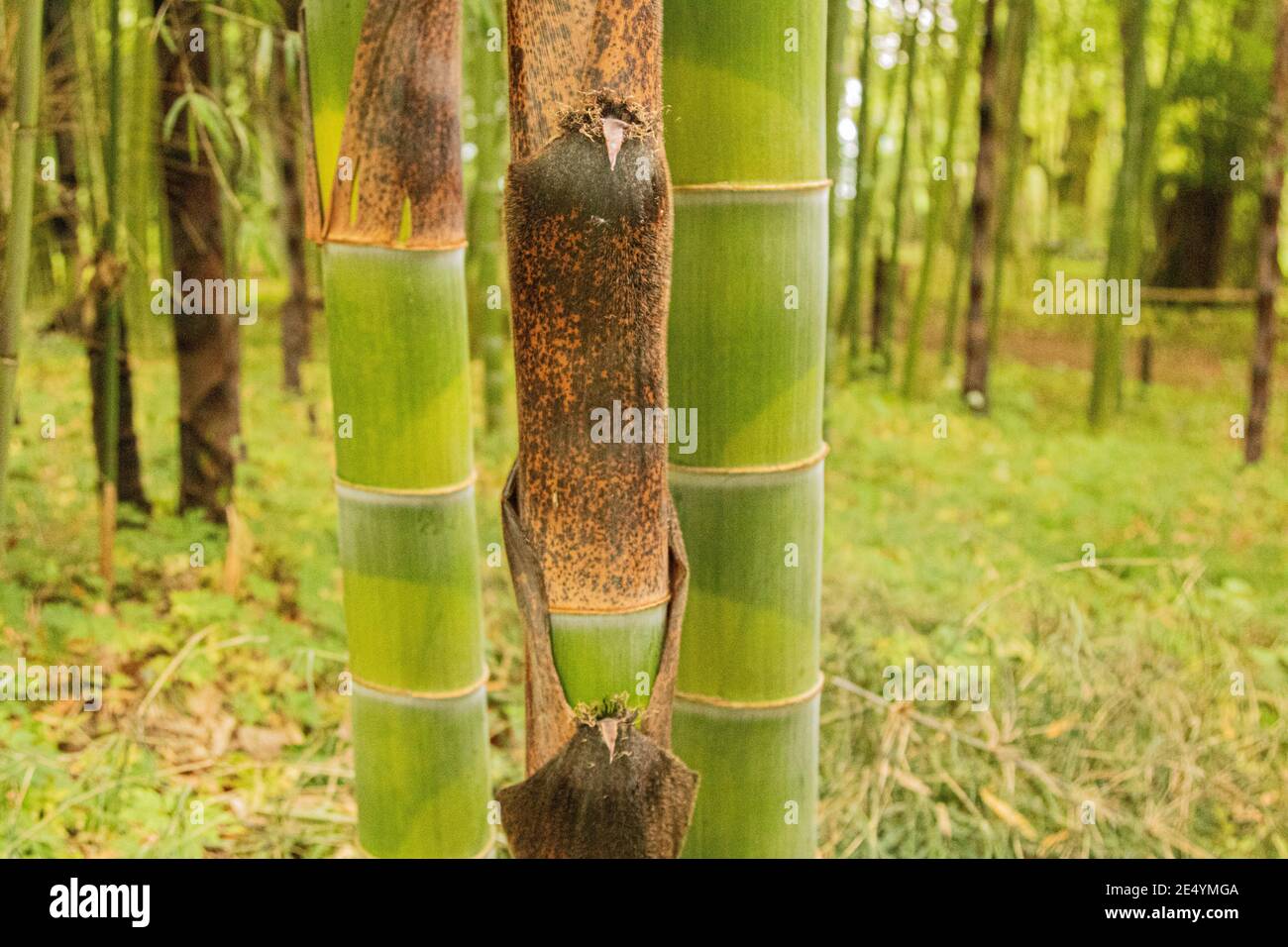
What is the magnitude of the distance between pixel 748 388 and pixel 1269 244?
4.04 m

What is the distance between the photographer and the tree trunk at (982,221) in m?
4.86

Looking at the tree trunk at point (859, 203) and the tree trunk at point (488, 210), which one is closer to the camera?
the tree trunk at point (859, 203)

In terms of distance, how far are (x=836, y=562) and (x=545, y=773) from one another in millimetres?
2648

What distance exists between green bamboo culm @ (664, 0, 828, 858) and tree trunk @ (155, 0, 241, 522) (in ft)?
7.75

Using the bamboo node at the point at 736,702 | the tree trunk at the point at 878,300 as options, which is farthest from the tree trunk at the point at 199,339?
the tree trunk at the point at 878,300

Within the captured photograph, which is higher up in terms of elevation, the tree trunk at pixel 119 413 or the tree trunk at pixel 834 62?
the tree trunk at pixel 834 62

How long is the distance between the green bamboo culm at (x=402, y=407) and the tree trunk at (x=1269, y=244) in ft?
12.5

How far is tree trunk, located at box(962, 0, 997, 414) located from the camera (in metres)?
4.86

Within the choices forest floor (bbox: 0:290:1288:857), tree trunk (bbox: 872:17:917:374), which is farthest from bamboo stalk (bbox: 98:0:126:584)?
tree trunk (bbox: 872:17:917:374)

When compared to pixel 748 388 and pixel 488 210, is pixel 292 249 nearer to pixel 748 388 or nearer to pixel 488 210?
pixel 488 210

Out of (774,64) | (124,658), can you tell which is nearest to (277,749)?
(124,658)

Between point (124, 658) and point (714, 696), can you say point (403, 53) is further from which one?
point (124, 658)

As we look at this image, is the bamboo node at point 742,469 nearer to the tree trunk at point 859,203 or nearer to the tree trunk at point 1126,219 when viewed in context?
the tree trunk at point 859,203
